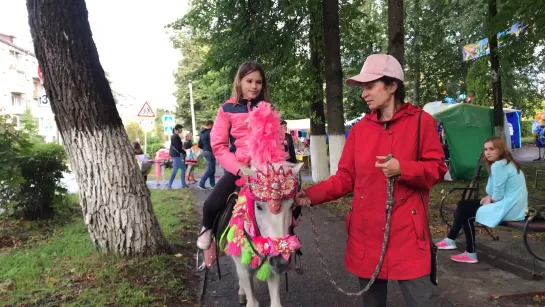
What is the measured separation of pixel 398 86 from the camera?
2.53m

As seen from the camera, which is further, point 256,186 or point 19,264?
point 19,264

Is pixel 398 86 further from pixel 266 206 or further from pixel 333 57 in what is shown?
pixel 333 57

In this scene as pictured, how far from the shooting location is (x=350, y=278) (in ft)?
16.4

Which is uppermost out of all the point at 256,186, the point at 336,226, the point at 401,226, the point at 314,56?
the point at 314,56

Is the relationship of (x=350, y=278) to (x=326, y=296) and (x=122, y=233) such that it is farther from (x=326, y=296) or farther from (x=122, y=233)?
(x=122, y=233)

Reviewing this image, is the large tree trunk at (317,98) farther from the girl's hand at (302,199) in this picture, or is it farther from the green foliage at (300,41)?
the girl's hand at (302,199)

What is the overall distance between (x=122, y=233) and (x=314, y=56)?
30.3ft

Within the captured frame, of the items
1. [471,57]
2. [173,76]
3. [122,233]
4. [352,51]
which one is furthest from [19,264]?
[173,76]

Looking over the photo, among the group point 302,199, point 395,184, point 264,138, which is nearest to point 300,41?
point 264,138

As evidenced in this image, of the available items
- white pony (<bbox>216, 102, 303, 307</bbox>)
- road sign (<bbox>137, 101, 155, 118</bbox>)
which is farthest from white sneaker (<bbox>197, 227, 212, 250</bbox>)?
road sign (<bbox>137, 101, 155, 118</bbox>)

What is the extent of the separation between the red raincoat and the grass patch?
2482mm

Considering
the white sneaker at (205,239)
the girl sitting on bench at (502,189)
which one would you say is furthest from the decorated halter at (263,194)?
the girl sitting on bench at (502,189)

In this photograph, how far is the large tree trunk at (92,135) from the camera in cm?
480

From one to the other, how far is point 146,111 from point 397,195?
52.1 ft
